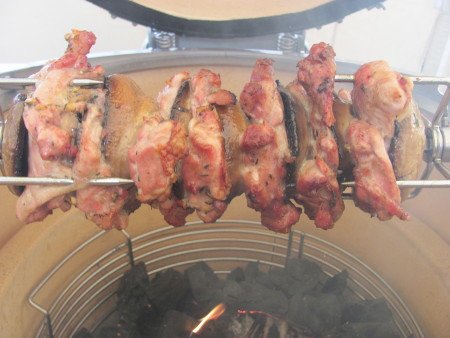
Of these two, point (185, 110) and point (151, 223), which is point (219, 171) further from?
point (151, 223)

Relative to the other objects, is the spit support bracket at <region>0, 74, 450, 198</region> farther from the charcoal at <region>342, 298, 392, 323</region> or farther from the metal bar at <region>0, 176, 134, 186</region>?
the charcoal at <region>342, 298, 392, 323</region>

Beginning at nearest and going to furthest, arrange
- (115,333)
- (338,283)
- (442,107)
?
(442,107) < (115,333) < (338,283)

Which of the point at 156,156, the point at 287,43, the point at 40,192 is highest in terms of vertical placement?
the point at 287,43

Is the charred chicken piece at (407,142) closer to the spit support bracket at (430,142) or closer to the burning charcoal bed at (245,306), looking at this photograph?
the spit support bracket at (430,142)

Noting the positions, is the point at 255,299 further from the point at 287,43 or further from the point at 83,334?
the point at 287,43

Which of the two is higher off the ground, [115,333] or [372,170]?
[372,170]

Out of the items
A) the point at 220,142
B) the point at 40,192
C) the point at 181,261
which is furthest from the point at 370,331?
the point at 40,192

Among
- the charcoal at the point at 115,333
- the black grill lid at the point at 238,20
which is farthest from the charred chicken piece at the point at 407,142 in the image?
the charcoal at the point at 115,333

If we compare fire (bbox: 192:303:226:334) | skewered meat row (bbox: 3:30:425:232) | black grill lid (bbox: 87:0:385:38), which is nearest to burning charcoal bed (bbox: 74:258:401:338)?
fire (bbox: 192:303:226:334)
